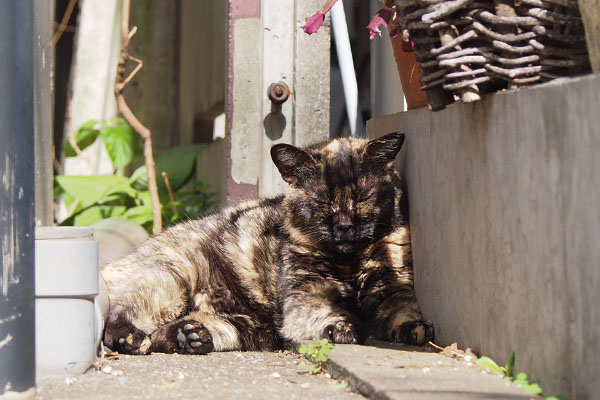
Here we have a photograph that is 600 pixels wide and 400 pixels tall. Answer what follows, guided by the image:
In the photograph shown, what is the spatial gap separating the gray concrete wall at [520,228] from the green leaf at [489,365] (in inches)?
1.2

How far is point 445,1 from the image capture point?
115 inches

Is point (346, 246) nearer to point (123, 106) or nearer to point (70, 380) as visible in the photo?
point (70, 380)

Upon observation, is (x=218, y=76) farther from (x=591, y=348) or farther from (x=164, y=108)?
(x=591, y=348)

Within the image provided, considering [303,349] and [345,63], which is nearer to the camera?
[303,349]

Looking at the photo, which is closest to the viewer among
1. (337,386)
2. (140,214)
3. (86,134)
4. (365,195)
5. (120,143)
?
(337,386)

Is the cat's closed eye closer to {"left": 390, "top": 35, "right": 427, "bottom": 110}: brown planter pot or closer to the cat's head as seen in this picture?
the cat's head

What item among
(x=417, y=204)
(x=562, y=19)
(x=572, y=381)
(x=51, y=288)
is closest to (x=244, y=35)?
(x=417, y=204)

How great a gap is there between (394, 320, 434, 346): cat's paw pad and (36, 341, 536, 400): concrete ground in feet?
0.19

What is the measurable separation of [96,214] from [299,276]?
3.65 meters

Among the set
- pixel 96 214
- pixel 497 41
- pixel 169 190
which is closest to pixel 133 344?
pixel 497 41

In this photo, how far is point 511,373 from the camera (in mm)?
2773

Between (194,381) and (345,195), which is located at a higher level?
(345,195)

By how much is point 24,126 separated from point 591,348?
1787 mm

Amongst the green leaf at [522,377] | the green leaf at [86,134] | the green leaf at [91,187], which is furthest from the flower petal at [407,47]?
the green leaf at [86,134]
